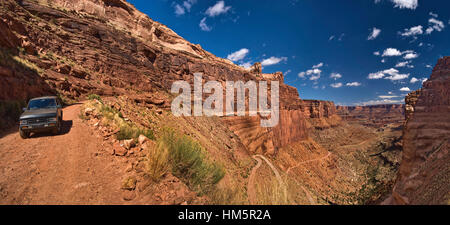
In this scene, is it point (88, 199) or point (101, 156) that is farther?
point (101, 156)

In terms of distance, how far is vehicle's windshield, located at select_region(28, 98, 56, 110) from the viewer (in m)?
6.39

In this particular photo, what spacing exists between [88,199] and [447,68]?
81.2 feet

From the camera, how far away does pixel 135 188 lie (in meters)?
3.68

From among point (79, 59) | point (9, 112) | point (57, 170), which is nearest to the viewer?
point (57, 170)

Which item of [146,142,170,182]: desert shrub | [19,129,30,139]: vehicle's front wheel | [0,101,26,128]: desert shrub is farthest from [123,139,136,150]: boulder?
[0,101,26,128]: desert shrub

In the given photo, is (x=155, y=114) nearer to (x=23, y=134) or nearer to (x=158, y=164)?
(x=23, y=134)

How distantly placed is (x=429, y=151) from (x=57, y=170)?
15.1 m

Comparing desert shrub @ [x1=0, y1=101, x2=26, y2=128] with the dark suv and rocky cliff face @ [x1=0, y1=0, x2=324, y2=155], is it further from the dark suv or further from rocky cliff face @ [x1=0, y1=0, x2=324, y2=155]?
the dark suv

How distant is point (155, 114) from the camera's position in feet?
42.9

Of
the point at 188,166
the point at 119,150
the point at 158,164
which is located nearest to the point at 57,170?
the point at 119,150

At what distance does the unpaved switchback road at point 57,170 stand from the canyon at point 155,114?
67mm

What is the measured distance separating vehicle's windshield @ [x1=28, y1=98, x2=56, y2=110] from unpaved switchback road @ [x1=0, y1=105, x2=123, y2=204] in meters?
1.25
